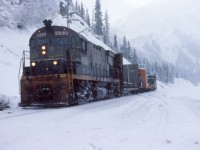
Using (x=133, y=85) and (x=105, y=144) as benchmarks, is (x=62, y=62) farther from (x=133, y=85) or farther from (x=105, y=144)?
(x=133, y=85)

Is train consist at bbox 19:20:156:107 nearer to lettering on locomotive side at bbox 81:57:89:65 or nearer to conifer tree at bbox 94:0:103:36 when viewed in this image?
lettering on locomotive side at bbox 81:57:89:65

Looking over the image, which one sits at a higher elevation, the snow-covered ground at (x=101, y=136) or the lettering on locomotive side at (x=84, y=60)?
the lettering on locomotive side at (x=84, y=60)

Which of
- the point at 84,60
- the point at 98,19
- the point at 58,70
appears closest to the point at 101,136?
the point at 58,70

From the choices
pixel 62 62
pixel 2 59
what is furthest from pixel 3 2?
pixel 62 62

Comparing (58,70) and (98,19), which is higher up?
(98,19)

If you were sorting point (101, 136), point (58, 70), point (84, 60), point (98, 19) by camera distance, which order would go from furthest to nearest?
point (98, 19)
point (84, 60)
point (58, 70)
point (101, 136)

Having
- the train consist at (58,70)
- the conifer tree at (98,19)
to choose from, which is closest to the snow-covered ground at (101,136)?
the train consist at (58,70)

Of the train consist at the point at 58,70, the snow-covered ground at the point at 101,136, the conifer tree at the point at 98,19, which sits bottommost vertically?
the snow-covered ground at the point at 101,136

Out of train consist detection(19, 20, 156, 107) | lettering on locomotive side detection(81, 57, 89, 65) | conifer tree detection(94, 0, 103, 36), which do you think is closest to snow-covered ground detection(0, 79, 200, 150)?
train consist detection(19, 20, 156, 107)

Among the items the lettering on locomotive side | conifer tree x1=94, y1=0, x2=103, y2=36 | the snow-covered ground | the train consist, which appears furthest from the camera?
conifer tree x1=94, y1=0, x2=103, y2=36

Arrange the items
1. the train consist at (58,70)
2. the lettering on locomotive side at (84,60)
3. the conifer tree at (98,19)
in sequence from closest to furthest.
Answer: the train consist at (58,70) < the lettering on locomotive side at (84,60) < the conifer tree at (98,19)

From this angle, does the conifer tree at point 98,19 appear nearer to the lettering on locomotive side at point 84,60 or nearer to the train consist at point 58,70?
the train consist at point 58,70

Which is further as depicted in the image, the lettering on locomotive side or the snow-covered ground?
A: the lettering on locomotive side

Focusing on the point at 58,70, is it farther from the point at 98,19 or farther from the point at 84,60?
the point at 98,19
